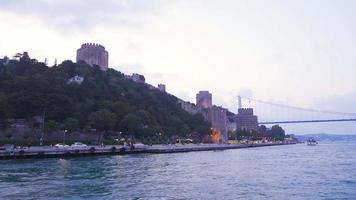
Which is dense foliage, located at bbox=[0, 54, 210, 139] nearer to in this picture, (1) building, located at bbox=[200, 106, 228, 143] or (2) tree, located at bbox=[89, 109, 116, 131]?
(2) tree, located at bbox=[89, 109, 116, 131]

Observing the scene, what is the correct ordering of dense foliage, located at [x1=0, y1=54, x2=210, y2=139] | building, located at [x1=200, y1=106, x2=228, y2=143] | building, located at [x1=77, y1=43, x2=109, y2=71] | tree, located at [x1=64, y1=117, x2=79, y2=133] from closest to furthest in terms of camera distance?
tree, located at [x1=64, y1=117, x2=79, y2=133], dense foliage, located at [x1=0, y1=54, x2=210, y2=139], building, located at [x1=77, y1=43, x2=109, y2=71], building, located at [x1=200, y1=106, x2=228, y2=143]

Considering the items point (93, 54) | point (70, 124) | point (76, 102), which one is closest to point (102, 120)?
point (70, 124)

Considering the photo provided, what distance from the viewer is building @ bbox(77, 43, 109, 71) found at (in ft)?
559

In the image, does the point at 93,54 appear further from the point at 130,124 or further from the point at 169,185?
A: the point at 169,185

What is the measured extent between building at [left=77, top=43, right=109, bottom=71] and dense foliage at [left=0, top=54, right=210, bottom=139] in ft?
105

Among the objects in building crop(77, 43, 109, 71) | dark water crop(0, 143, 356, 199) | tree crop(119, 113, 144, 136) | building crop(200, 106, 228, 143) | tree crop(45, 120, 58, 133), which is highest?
building crop(77, 43, 109, 71)

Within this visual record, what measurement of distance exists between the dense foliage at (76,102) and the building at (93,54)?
105ft

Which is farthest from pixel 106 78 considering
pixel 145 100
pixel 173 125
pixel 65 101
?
pixel 65 101

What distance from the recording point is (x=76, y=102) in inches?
3927

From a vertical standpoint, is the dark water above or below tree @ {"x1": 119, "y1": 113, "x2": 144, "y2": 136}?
below

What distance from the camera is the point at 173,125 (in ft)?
435

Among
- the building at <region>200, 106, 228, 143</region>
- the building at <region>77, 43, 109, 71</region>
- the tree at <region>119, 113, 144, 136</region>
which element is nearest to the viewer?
the tree at <region>119, 113, 144, 136</region>

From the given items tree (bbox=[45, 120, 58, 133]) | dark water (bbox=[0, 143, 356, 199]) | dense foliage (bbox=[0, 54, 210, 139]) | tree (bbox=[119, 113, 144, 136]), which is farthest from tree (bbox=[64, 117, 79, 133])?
dark water (bbox=[0, 143, 356, 199])

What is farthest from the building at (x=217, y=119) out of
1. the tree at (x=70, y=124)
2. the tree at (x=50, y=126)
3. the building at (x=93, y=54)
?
the tree at (x=50, y=126)
